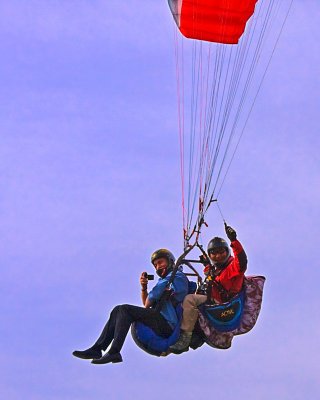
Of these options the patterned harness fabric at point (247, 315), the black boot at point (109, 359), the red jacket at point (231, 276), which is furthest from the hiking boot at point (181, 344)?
the black boot at point (109, 359)

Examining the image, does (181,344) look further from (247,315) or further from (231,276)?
(231,276)

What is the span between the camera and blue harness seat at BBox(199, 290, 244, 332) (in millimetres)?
24000

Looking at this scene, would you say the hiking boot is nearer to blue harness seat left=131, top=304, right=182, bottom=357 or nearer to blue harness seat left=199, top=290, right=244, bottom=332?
blue harness seat left=131, top=304, right=182, bottom=357

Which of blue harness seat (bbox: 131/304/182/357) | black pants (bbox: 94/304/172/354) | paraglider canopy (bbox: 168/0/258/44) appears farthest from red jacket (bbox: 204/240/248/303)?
paraglider canopy (bbox: 168/0/258/44)

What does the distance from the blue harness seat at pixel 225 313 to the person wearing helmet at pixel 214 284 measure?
0.38ft

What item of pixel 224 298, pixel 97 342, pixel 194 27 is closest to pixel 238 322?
pixel 224 298

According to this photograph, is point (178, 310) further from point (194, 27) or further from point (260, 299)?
point (194, 27)

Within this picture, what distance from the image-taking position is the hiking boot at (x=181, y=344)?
24219 millimetres

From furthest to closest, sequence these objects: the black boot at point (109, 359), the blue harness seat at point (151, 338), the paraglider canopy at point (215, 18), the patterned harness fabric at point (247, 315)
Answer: the paraglider canopy at point (215, 18) → the patterned harness fabric at point (247, 315) → the blue harness seat at point (151, 338) → the black boot at point (109, 359)

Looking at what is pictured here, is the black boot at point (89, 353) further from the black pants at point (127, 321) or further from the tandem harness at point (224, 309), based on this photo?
the tandem harness at point (224, 309)

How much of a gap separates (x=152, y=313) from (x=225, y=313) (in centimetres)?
108

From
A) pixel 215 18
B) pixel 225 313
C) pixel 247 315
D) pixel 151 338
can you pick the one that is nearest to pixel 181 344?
pixel 151 338

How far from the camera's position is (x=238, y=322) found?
24156 millimetres

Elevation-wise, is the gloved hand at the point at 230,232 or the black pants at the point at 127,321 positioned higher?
the gloved hand at the point at 230,232
